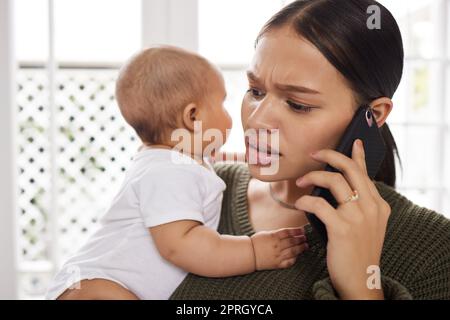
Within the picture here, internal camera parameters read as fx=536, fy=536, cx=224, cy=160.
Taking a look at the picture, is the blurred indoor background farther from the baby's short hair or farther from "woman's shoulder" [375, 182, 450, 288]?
the baby's short hair

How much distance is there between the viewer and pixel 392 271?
101cm

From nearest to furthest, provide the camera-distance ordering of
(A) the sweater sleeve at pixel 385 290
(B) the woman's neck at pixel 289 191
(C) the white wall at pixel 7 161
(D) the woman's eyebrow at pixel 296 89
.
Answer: (A) the sweater sleeve at pixel 385 290
(D) the woman's eyebrow at pixel 296 89
(B) the woman's neck at pixel 289 191
(C) the white wall at pixel 7 161

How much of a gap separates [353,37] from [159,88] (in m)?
0.40

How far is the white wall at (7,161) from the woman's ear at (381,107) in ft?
4.31

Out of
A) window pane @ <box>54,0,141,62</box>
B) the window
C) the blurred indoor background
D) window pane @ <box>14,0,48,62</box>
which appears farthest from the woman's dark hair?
window pane @ <box>54,0,141,62</box>

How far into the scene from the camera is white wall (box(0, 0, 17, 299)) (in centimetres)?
185

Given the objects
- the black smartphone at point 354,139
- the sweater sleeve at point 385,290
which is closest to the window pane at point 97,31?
the black smartphone at point 354,139

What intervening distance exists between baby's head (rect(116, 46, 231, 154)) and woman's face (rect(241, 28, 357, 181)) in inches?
4.9

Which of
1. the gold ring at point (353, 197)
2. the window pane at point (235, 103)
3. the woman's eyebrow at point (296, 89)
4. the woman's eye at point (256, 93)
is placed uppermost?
the woman's eyebrow at point (296, 89)

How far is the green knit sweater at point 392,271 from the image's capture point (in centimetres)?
97

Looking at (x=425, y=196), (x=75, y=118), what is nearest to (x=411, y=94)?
(x=425, y=196)

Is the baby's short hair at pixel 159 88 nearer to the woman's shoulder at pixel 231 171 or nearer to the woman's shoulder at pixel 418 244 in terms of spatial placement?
the woman's shoulder at pixel 231 171
